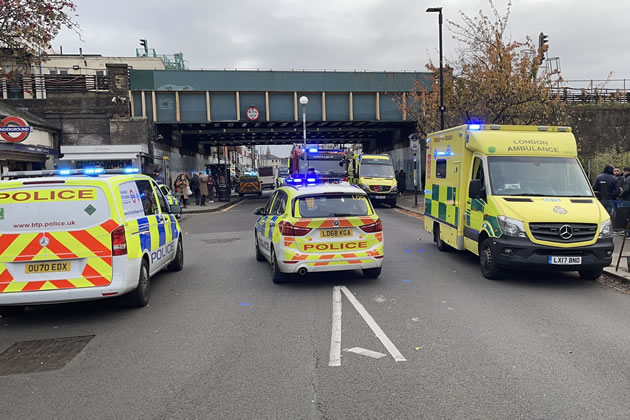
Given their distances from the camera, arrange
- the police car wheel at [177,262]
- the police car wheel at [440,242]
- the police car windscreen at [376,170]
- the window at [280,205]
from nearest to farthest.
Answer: the window at [280,205], the police car wheel at [177,262], the police car wheel at [440,242], the police car windscreen at [376,170]

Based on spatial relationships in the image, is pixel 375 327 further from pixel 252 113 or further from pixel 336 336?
pixel 252 113

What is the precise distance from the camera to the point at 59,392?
3.99 metres

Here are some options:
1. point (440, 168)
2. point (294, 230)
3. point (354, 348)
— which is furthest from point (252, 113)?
point (354, 348)

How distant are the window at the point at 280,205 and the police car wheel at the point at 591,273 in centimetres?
484

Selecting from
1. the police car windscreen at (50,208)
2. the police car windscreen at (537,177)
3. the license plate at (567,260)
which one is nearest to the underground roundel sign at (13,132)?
the police car windscreen at (50,208)

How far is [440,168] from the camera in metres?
10.6

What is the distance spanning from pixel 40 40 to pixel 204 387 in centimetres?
1156

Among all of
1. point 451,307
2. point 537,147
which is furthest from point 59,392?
point 537,147

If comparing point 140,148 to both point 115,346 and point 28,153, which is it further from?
point 115,346

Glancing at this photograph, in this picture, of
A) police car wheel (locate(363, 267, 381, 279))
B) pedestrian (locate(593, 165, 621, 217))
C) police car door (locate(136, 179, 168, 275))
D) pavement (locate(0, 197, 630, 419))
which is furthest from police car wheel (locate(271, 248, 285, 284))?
pedestrian (locate(593, 165, 621, 217))

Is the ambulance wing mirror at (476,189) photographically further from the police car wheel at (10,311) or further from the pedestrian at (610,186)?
the police car wheel at (10,311)

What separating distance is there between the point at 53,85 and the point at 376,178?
59.9 ft

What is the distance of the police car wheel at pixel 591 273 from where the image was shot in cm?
751

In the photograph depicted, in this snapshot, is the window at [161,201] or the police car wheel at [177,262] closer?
the window at [161,201]
